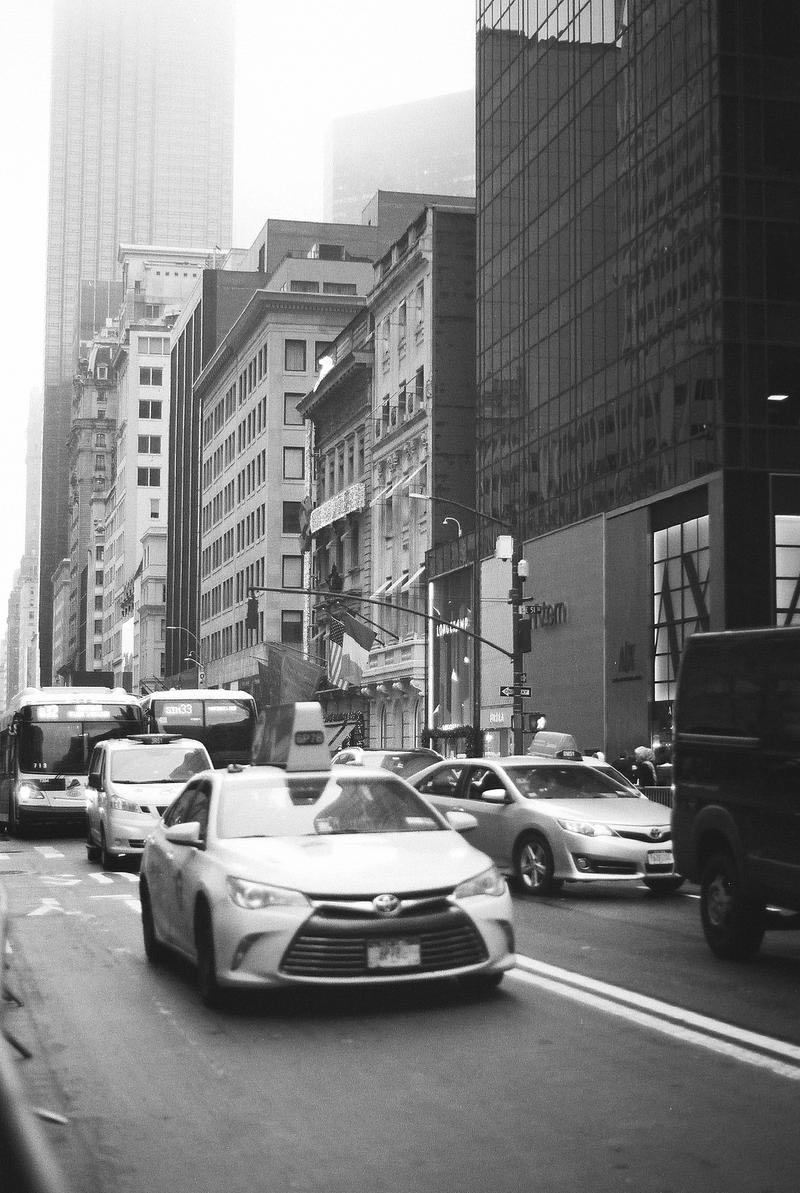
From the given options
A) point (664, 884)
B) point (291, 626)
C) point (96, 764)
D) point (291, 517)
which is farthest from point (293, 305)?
point (664, 884)

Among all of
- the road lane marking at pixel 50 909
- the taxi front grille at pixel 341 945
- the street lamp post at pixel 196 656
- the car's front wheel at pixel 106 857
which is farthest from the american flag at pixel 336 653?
the taxi front grille at pixel 341 945

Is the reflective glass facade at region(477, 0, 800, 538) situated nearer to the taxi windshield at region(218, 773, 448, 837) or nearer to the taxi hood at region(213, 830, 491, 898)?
the taxi windshield at region(218, 773, 448, 837)

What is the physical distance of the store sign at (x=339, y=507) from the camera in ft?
227

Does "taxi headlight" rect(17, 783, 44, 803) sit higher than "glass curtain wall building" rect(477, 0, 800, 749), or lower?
lower

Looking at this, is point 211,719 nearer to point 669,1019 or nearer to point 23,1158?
point 669,1019

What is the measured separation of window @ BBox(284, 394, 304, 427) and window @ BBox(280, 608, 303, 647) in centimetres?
1104

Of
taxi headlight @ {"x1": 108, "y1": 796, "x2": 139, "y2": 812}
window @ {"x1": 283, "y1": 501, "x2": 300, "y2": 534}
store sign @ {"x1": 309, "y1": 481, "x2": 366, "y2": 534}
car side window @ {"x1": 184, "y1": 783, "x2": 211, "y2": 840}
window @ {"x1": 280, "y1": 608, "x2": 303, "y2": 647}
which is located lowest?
taxi headlight @ {"x1": 108, "y1": 796, "x2": 139, "y2": 812}

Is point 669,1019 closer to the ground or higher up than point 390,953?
closer to the ground

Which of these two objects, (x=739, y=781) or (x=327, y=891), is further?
(x=739, y=781)

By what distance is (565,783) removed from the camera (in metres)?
17.0

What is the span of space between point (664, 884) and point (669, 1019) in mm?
8186

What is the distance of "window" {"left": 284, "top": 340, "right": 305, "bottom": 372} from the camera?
94438 millimetres

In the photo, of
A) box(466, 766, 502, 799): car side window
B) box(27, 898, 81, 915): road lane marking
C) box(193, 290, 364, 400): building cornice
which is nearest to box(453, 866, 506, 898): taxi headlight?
box(27, 898, 81, 915): road lane marking

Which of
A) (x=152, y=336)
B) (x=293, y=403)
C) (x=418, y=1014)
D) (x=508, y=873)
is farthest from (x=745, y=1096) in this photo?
(x=152, y=336)
